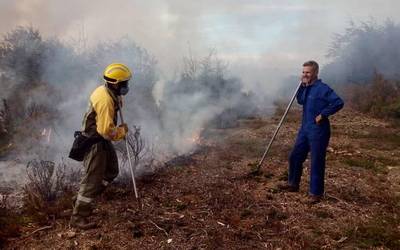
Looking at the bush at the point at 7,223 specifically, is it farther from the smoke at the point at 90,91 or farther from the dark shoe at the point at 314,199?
the dark shoe at the point at 314,199

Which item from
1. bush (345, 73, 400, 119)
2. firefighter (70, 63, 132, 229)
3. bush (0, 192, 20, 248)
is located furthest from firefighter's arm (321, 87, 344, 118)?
bush (345, 73, 400, 119)

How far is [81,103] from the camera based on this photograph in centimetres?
871

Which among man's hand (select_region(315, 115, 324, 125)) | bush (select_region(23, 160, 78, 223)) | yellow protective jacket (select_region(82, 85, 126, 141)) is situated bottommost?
bush (select_region(23, 160, 78, 223))

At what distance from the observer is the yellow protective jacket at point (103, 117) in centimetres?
432

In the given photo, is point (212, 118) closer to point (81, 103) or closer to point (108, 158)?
point (81, 103)

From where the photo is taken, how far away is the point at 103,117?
432 cm

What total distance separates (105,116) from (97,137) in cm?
38

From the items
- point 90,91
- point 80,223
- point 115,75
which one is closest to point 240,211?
point 80,223

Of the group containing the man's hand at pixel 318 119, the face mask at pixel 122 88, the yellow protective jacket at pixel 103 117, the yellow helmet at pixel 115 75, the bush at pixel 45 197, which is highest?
the yellow helmet at pixel 115 75

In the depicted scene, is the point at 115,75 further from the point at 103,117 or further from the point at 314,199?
the point at 314,199

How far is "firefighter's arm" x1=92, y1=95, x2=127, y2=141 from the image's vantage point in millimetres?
4320

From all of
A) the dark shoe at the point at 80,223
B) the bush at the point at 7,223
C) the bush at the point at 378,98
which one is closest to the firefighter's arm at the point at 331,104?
the dark shoe at the point at 80,223

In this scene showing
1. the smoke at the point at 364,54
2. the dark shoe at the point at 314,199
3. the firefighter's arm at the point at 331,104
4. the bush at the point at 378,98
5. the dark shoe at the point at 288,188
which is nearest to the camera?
the firefighter's arm at the point at 331,104

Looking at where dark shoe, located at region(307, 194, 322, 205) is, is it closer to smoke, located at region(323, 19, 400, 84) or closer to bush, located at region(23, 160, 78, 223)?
bush, located at region(23, 160, 78, 223)
